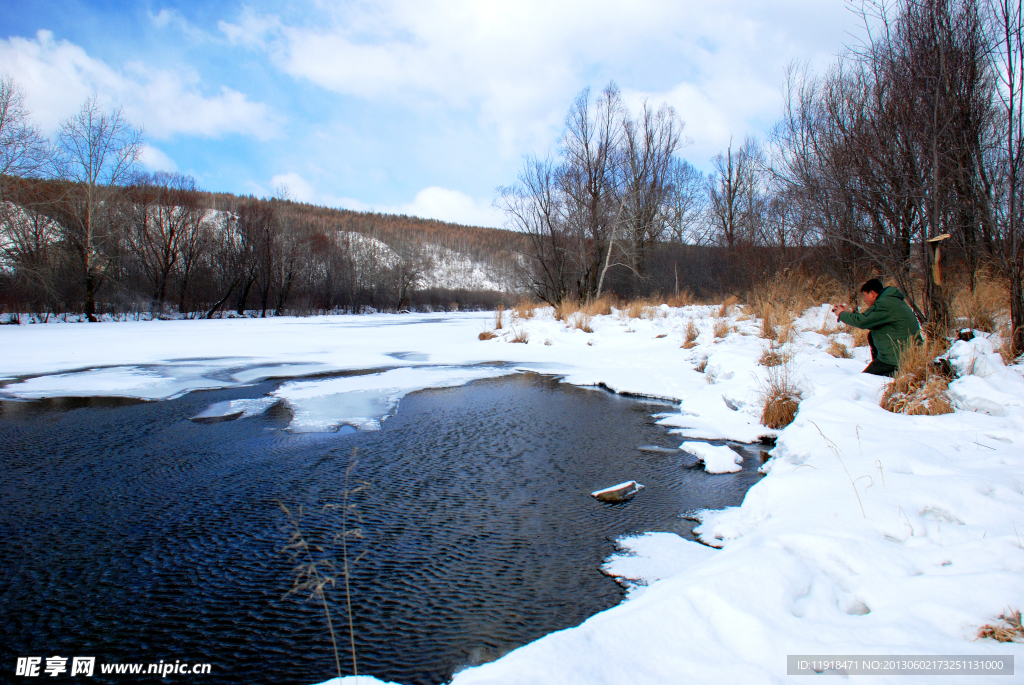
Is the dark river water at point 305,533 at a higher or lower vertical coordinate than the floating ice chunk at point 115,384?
lower

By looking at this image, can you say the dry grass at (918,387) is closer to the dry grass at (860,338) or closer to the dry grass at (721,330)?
the dry grass at (860,338)

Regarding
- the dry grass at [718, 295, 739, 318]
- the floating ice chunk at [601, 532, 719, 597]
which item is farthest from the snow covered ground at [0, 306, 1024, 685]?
the dry grass at [718, 295, 739, 318]

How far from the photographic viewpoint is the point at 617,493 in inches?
145

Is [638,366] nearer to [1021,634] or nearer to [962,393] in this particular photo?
[962,393]

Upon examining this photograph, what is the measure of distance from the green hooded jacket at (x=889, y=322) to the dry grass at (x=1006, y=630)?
4294mm

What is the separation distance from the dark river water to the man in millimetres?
2379

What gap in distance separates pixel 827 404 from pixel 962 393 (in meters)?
0.94

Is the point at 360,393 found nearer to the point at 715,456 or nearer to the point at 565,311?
the point at 715,456

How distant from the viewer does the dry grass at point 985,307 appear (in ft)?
20.2

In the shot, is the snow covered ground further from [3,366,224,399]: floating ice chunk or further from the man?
the man

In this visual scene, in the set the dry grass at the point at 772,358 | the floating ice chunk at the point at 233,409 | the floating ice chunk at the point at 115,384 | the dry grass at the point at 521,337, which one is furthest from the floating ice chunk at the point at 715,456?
the dry grass at the point at 521,337

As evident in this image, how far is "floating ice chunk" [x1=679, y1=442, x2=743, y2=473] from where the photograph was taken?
429 centimetres

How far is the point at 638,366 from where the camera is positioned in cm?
955

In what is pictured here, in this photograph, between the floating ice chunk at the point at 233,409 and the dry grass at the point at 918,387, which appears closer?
the dry grass at the point at 918,387
